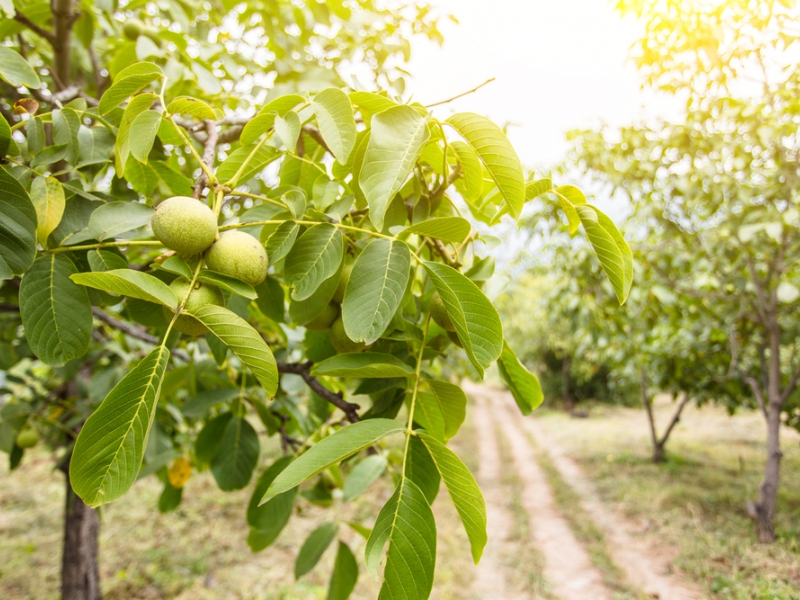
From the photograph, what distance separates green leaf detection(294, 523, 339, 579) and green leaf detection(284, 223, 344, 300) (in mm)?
1253

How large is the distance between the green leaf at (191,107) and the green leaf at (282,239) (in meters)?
0.22

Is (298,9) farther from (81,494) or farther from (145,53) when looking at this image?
(81,494)

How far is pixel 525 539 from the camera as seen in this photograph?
4.66m

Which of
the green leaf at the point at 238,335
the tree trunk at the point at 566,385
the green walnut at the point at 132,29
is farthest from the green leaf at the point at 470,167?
the tree trunk at the point at 566,385

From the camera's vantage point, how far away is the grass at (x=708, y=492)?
3.20m

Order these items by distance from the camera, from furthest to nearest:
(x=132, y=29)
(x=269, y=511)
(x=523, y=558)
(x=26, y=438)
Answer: (x=523, y=558) → (x=26, y=438) → (x=132, y=29) → (x=269, y=511)

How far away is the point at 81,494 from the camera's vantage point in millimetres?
579

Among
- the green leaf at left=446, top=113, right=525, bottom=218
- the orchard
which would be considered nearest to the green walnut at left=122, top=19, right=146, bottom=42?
the orchard

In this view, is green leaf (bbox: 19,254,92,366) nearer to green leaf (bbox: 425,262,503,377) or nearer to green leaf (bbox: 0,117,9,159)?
green leaf (bbox: 0,117,9,159)

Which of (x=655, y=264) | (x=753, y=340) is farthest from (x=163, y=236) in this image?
(x=753, y=340)

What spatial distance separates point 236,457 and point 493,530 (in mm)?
4350

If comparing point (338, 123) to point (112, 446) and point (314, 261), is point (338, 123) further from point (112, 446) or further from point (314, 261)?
point (112, 446)

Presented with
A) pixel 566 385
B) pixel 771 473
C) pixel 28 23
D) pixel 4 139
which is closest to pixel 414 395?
pixel 4 139

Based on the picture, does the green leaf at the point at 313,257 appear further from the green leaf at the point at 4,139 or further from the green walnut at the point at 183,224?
the green leaf at the point at 4,139
